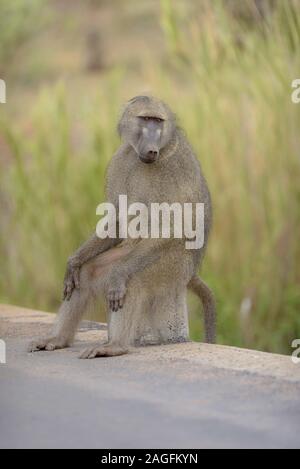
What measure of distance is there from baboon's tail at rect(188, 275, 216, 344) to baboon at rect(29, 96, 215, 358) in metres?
0.28

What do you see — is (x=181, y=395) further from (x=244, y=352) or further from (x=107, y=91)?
(x=107, y=91)

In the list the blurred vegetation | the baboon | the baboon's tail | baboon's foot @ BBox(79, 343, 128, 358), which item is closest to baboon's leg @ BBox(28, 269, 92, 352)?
the baboon

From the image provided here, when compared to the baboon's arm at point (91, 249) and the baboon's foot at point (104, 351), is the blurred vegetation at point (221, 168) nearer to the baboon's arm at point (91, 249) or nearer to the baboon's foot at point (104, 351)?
the baboon's arm at point (91, 249)

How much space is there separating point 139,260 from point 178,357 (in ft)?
1.79

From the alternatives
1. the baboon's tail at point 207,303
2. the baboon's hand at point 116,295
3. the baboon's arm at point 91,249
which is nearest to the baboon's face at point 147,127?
the baboon's arm at point 91,249

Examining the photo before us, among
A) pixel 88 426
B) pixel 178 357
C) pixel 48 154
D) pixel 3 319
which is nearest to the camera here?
pixel 88 426

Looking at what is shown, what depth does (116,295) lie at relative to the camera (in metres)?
4.83

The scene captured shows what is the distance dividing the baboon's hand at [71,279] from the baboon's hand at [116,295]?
0.28 meters

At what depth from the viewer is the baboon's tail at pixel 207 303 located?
18.1 feet

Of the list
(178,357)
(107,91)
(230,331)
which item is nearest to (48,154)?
(107,91)

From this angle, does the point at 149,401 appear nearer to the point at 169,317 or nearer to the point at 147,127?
the point at 169,317

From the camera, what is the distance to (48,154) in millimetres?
8383

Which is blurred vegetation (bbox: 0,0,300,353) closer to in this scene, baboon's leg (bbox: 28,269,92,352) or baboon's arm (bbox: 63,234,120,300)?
baboon's arm (bbox: 63,234,120,300)

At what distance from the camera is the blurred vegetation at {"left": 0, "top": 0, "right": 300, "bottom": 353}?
7059 mm
